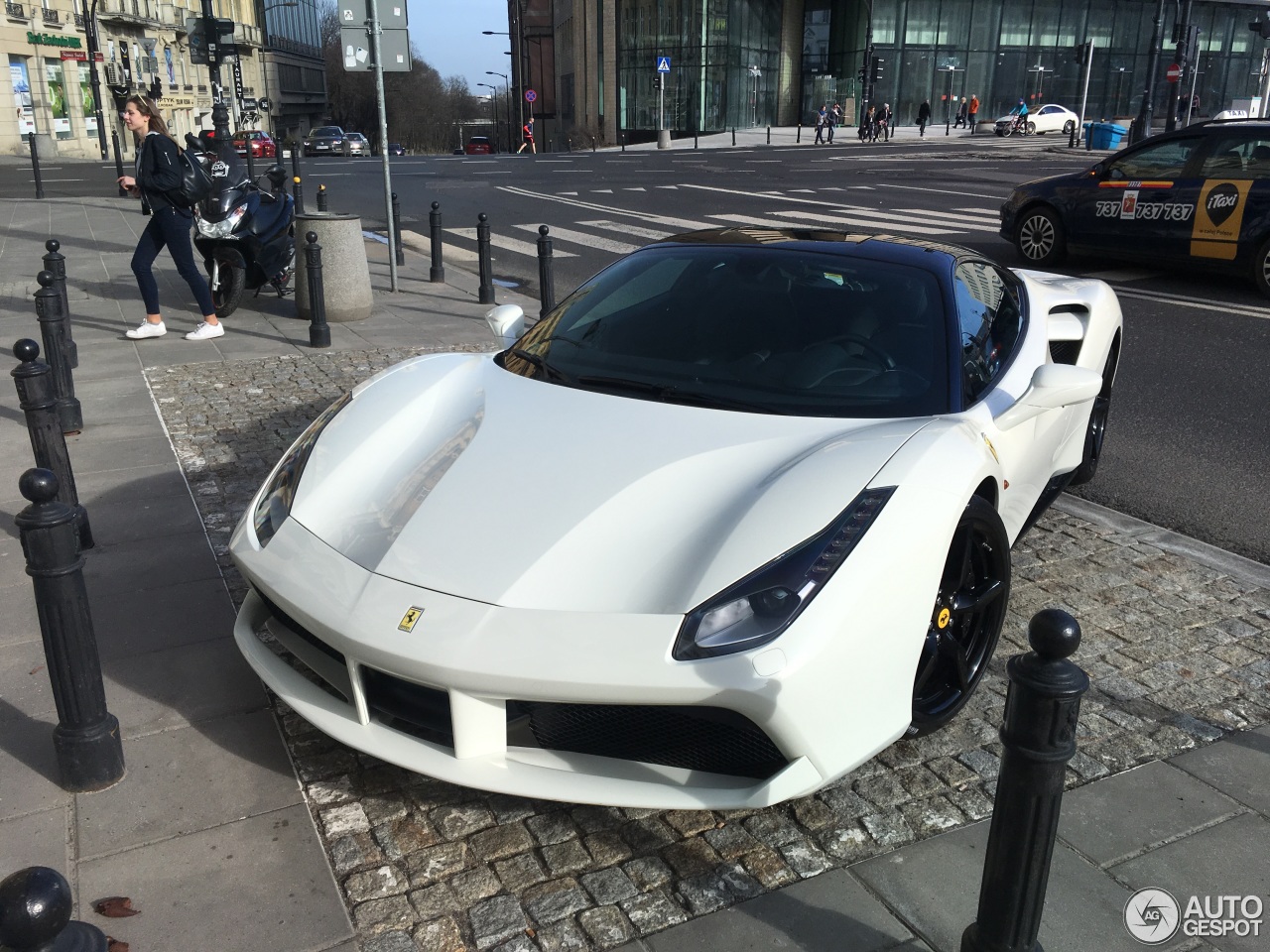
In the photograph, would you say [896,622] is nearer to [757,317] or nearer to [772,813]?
[772,813]

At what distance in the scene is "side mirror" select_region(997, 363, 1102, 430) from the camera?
3.58 metres

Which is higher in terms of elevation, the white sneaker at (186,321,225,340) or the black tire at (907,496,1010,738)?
the black tire at (907,496,1010,738)

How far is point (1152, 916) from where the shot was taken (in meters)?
2.57

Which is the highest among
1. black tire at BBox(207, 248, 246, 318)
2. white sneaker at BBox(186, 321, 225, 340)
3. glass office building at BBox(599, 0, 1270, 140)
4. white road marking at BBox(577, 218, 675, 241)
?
glass office building at BBox(599, 0, 1270, 140)

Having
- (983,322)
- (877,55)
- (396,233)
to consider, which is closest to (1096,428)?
(983,322)

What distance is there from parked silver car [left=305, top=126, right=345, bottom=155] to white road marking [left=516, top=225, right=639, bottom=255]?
38.5 meters

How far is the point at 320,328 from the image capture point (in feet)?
29.4

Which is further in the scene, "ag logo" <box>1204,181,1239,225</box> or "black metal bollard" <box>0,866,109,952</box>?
"ag logo" <box>1204,181,1239,225</box>

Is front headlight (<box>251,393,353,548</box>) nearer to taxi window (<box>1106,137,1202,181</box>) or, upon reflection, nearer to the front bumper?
the front bumper

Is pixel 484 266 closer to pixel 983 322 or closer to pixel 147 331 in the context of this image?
pixel 147 331

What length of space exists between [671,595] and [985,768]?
49.0 inches

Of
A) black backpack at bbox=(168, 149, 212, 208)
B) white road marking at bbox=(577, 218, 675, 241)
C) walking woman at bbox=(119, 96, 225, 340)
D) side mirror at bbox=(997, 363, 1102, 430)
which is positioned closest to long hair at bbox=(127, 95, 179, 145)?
walking woman at bbox=(119, 96, 225, 340)

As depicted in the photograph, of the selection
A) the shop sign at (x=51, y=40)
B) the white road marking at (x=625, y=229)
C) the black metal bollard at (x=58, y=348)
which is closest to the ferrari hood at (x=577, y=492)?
the black metal bollard at (x=58, y=348)

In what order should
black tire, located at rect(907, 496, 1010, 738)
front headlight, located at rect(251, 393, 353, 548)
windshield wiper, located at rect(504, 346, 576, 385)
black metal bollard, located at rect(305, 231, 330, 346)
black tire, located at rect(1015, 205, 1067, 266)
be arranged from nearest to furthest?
black tire, located at rect(907, 496, 1010, 738) → front headlight, located at rect(251, 393, 353, 548) → windshield wiper, located at rect(504, 346, 576, 385) → black metal bollard, located at rect(305, 231, 330, 346) → black tire, located at rect(1015, 205, 1067, 266)
